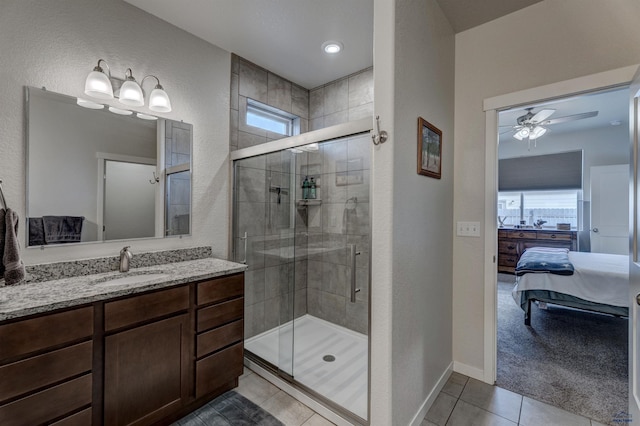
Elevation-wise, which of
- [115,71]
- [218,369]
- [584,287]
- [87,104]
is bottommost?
[218,369]

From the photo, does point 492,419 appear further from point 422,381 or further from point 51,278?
point 51,278

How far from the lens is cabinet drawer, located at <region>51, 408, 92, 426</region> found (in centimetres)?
133

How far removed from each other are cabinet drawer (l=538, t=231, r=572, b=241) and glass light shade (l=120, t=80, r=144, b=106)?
6.89 metres

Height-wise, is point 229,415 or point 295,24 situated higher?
point 295,24

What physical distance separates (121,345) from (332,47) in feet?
9.19

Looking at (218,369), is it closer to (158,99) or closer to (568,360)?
(158,99)

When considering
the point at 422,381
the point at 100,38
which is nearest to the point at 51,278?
the point at 100,38

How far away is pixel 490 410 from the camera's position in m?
1.88

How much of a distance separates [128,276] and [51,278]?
1.31ft

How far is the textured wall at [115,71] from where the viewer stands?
1.63m

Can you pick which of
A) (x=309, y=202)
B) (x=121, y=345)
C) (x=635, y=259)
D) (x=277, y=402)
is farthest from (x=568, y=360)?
(x=121, y=345)

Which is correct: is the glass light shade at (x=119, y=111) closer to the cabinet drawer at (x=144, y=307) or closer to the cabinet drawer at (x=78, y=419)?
the cabinet drawer at (x=144, y=307)

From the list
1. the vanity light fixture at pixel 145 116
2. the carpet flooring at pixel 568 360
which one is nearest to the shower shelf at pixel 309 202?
the vanity light fixture at pixel 145 116

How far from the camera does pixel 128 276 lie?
190 cm
